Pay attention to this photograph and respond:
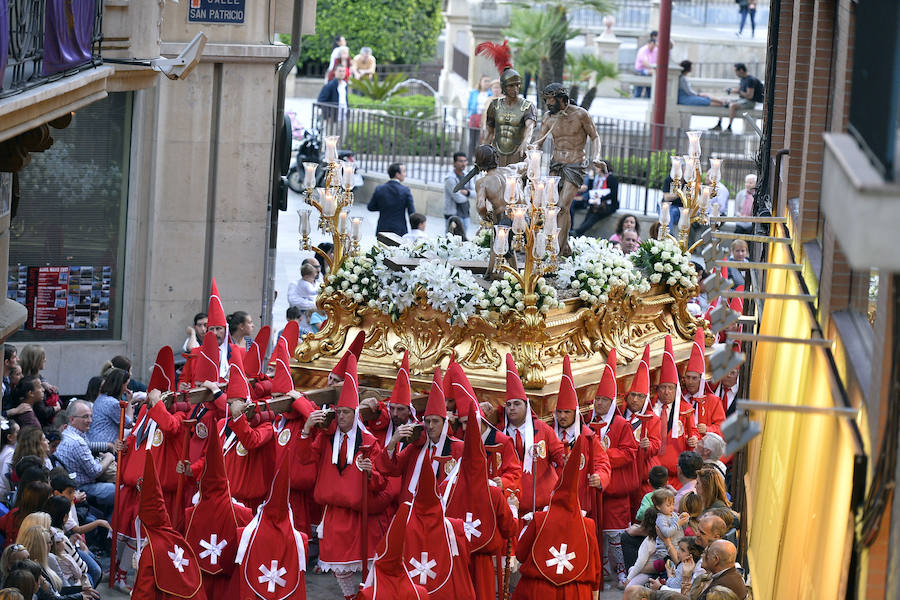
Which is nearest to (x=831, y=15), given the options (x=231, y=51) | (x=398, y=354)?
(x=398, y=354)

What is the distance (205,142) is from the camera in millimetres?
17734

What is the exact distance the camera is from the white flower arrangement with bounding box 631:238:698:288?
16.0m

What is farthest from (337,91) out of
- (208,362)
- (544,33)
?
(208,362)

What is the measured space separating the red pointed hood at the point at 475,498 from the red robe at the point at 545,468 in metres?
1.03

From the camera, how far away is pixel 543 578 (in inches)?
446

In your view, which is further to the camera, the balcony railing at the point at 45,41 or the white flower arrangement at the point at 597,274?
the white flower arrangement at the point at 597,274

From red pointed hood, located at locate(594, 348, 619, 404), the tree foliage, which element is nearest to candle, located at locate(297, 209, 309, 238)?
red pointed hood, located at locate(594, 348, 619, 404)

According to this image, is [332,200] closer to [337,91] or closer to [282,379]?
[282,379]

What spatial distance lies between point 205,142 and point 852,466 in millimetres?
11608

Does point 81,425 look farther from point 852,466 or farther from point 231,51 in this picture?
point 852,466

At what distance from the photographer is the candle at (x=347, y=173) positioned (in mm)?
14164

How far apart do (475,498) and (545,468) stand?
1.23m

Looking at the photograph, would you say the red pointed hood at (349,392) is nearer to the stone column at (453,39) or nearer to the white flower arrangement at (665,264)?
the white flower arrangement at (665,264)

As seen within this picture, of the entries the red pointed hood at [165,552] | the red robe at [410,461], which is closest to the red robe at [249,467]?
the red robe at [410,461]
